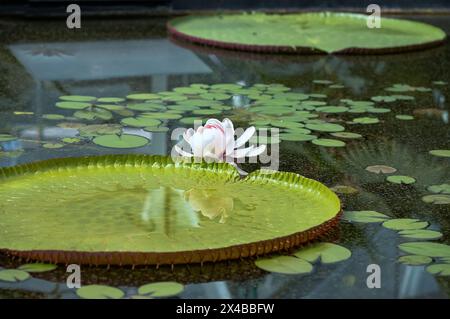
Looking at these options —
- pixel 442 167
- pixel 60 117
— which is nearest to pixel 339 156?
pixel 442 167

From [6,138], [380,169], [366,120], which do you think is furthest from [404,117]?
[6,138]

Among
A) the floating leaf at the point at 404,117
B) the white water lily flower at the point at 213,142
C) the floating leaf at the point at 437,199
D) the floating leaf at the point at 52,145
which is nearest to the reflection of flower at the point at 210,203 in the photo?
the white water lily flower at the point at 213,142

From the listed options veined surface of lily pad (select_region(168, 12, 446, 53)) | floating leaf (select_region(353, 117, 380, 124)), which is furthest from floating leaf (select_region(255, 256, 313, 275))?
veined surface of lily pad (select_region(168, 12, 446, 53))

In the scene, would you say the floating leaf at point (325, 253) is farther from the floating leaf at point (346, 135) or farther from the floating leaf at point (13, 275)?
the floating leaf at point (346, 135)

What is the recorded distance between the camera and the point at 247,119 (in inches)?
115

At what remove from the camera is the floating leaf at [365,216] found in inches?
80.3

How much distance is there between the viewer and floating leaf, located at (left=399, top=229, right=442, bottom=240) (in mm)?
1948

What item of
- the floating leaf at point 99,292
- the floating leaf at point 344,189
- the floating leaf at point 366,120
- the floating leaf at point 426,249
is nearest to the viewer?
the floating leaf at point 99,292

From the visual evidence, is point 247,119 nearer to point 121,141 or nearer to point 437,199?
point 121,141

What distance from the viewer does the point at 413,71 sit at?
3910 mm

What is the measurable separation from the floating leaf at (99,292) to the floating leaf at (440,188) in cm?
96

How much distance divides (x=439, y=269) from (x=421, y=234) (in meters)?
0.20
